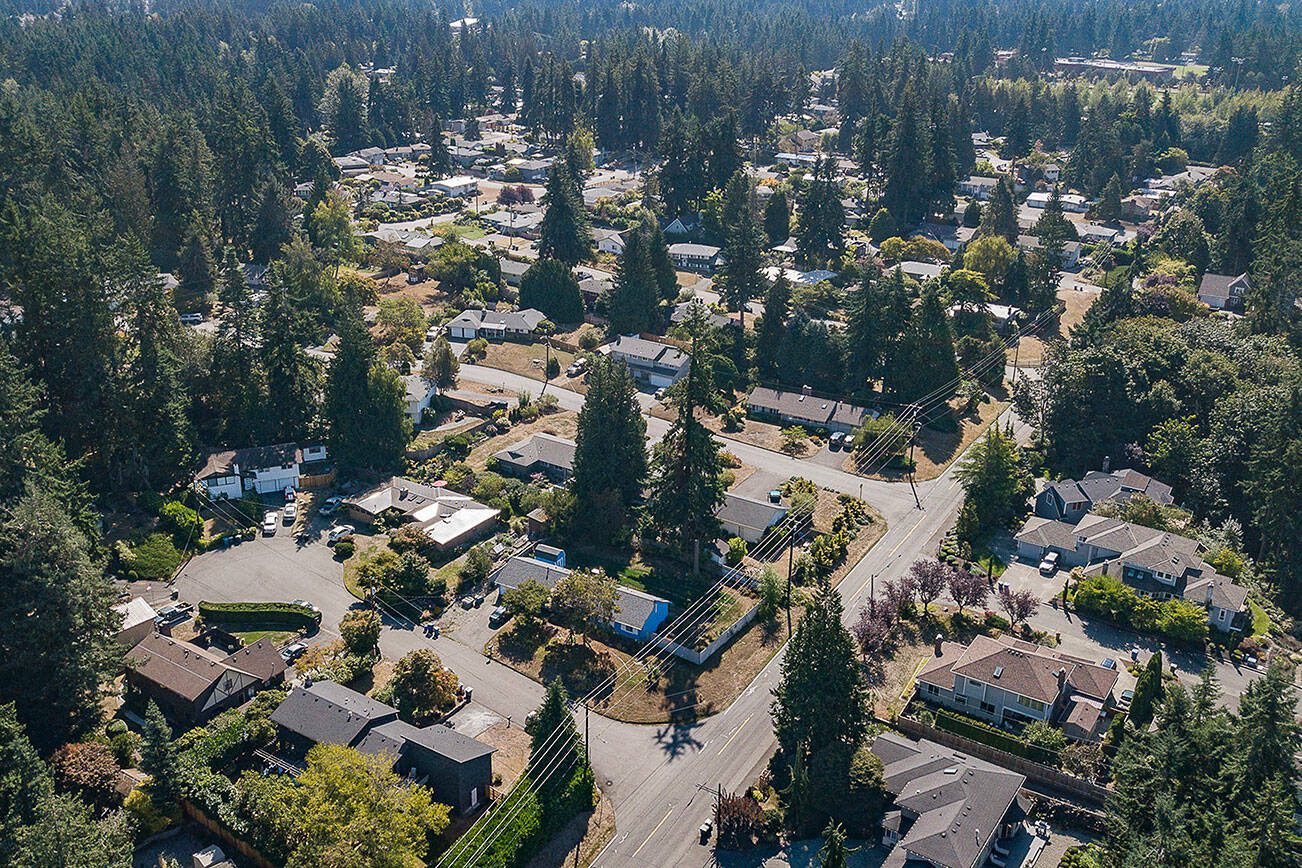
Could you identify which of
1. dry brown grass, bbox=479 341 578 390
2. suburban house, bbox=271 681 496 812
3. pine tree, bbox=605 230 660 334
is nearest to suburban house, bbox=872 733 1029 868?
suburban house, bbox=271 681 496 812

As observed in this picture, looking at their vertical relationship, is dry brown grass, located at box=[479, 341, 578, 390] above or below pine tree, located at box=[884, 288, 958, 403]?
below

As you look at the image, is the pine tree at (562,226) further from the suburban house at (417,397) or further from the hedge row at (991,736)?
the hedge row at (991,736)

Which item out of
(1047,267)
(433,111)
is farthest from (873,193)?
(433,111)

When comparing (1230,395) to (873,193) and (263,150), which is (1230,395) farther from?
(263,150)

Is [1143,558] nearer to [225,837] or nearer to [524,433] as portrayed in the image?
[524,433]

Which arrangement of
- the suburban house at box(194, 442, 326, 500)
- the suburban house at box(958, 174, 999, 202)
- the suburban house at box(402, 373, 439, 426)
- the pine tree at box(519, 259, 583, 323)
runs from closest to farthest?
the suburban house at box(194, 442, 326, 500) < the suburban house at box(402, 373, 439, 426) < the pine tree at box(519, 259, 583, 323) < the suburban house at box(958, 174, 999, 202)

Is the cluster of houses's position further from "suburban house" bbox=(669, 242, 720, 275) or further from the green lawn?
"suburban house" bbox=(669, 242, 720, 275)
